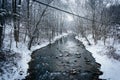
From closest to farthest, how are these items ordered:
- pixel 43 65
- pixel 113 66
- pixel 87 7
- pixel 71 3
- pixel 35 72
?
pixel 35 72
pixel 113 66
pixel 43 65
pixel 87 7
pixel 71 3

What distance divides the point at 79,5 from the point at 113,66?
71.6ft

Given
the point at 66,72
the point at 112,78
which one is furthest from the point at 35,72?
the point at 112,78

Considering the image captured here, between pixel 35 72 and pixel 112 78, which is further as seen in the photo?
pixel 35 72

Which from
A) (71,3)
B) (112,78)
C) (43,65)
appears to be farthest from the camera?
(71,3)

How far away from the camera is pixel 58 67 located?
16172 millimetres

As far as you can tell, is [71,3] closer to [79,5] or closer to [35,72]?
[79,5]

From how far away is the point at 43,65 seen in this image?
16.7 metres

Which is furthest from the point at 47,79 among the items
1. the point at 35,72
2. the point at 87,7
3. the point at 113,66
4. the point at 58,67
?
the point at 87,7

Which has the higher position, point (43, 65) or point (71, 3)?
point (71, 3)

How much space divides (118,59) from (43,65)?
308 inches

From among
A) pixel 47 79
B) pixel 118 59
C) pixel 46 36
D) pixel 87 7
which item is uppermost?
pixel 87 7

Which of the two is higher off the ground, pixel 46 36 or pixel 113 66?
pixel 46 36

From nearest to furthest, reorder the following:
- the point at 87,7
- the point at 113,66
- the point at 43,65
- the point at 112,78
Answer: the point at 112,78 < the point at 113,66 < the point at 43,65 < the point at 87,7

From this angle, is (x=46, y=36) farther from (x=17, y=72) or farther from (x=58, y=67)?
(x=17, y=72)
